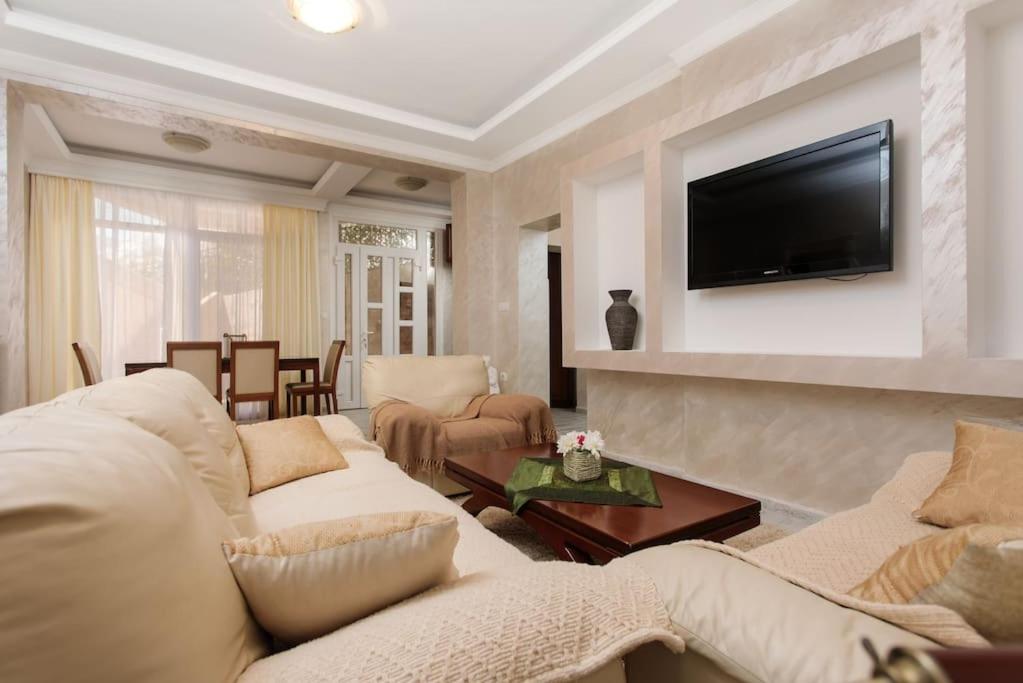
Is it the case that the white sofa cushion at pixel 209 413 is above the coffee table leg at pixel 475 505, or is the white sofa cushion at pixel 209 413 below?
above

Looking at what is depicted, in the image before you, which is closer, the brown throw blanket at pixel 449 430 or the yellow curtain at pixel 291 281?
the brown throw blanket at pixel 449 430

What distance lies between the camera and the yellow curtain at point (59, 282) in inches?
201

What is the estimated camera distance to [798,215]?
2.74 metres

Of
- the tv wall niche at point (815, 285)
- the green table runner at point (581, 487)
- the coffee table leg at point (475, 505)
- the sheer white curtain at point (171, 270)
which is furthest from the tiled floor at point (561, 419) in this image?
the green table runner at point (581, 487)

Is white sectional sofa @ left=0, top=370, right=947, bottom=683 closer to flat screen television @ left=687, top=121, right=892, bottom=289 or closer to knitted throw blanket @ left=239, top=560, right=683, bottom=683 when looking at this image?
knitted throw blanket @ left=239, top=560, right=683, bottom=683

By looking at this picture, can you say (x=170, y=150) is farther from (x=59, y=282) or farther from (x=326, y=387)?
(x=326, y=387)

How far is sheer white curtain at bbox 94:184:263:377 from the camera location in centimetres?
543

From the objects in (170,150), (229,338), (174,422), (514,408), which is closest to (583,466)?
(514,408)

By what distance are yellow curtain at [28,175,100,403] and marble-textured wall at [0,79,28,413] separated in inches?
79.7

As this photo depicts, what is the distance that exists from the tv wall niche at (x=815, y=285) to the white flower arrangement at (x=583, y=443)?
147cm

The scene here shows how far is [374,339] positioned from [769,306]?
5248 mm

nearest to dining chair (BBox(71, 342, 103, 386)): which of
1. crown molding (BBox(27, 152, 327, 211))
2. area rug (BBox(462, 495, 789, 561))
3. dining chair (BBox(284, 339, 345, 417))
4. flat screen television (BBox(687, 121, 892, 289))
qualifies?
dining chair (BBox(284, 339, 345, 417))

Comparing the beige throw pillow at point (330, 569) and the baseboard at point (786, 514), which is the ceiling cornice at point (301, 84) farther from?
the beige throw pillow at point (330, 569)

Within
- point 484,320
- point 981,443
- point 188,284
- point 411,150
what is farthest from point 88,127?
point 981,443
